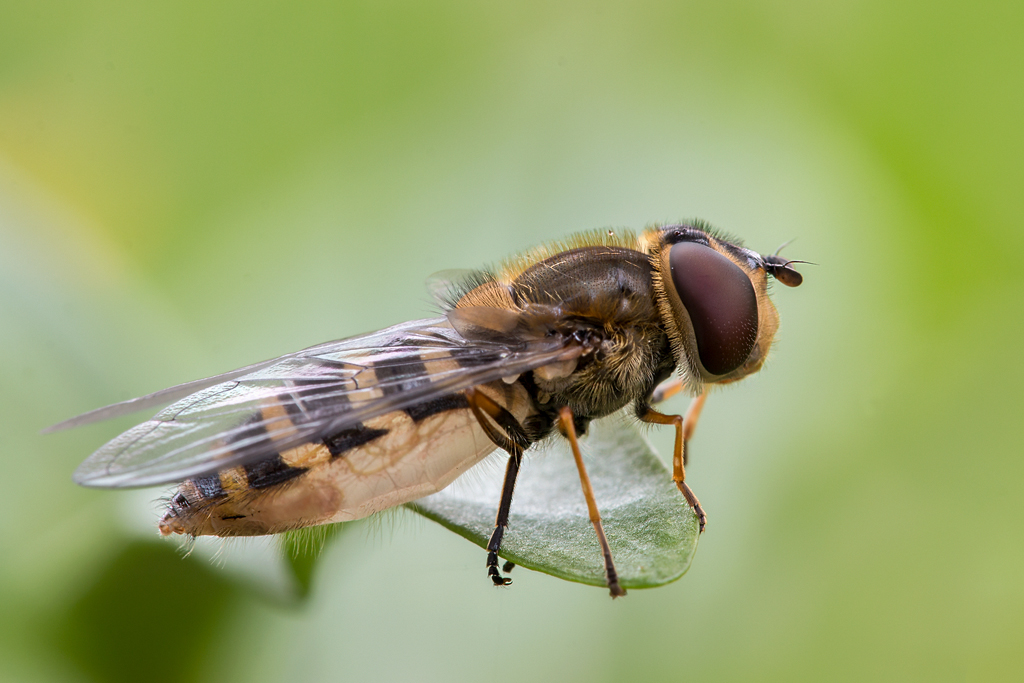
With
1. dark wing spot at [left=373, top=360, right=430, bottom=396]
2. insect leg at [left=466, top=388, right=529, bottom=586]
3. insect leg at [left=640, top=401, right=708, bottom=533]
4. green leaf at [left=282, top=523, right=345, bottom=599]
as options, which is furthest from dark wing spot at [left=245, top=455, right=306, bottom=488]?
insect leg at [left=640, top=401, right=708, bottom=533]

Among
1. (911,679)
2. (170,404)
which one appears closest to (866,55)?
(911,679)

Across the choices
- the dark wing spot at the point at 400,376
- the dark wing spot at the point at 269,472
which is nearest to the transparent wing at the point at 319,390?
the dark wing spot at the point at 400,376

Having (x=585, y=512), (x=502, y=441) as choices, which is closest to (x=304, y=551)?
(x=502, y=441)

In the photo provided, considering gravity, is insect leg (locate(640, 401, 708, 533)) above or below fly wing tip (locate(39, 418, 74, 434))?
below

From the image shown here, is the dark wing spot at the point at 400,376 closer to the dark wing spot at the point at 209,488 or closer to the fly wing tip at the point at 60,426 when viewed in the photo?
the dark wing spot at the point at 209,488

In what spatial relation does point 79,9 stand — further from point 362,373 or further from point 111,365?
point 362,373

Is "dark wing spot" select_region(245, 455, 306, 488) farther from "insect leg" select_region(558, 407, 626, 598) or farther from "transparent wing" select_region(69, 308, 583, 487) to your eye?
"insect leg" select_region(558, 407, 626, 598)
